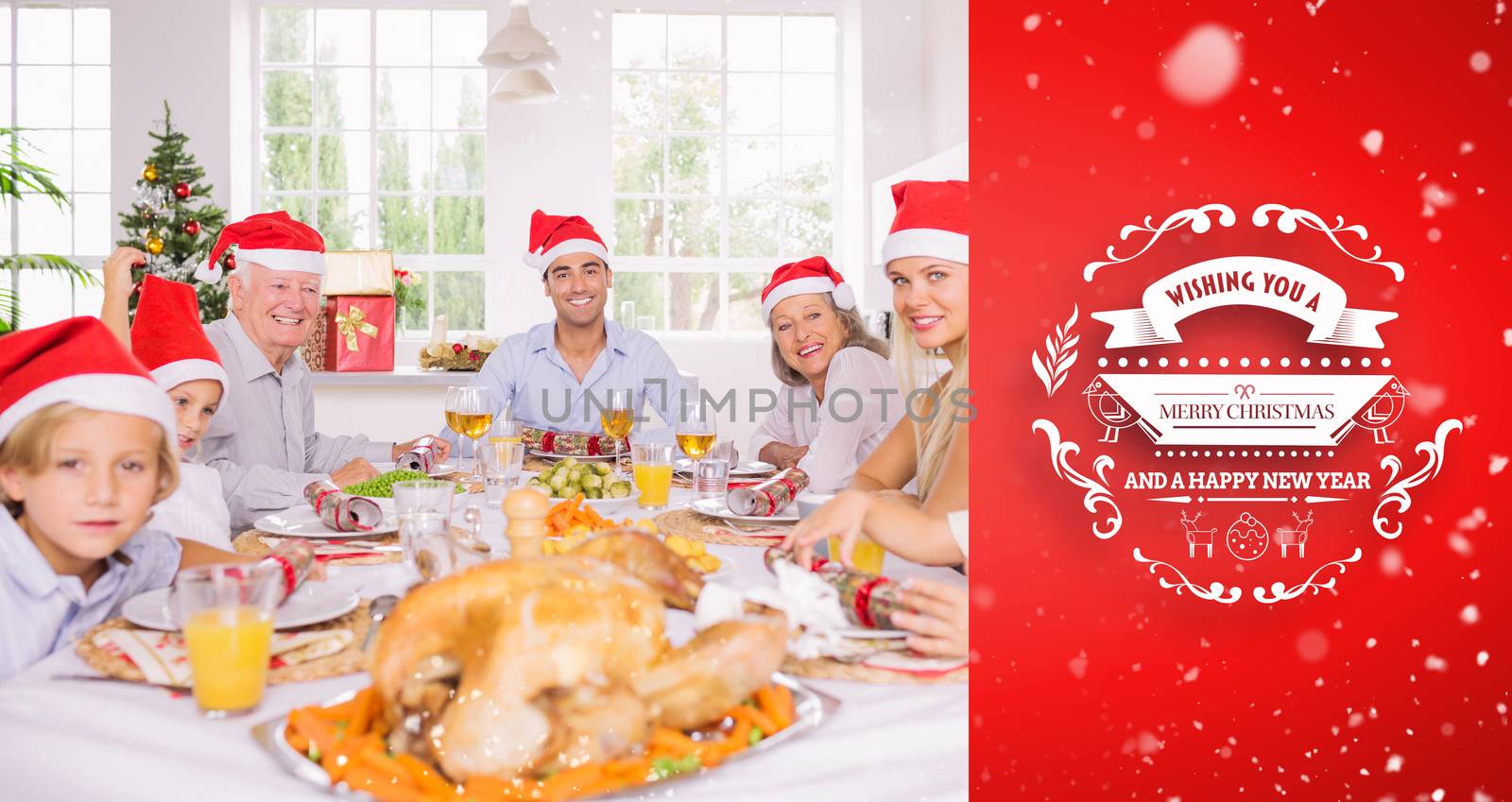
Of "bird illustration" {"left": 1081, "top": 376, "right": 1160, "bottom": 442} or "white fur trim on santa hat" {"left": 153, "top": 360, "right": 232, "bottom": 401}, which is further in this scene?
"white fur trim on santa hat" {"left": 153, "top": 360, "right": 232, "bottom": 401}

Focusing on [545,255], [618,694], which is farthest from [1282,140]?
[545,255]

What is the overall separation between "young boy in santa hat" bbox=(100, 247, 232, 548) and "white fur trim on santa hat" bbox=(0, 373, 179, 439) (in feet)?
1.08

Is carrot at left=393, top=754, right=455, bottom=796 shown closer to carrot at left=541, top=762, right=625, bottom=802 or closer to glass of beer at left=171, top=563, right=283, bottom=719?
carrot at left=541, top=762, right=625, bottom=802

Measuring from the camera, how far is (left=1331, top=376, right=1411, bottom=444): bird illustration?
2.52ft

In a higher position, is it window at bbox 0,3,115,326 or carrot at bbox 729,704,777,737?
window at bbox 0,3,115,326

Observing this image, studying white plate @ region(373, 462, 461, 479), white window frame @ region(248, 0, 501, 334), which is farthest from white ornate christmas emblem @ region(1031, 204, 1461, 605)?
white window frame @ region(248, 0, 501, 334)

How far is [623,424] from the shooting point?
174cm

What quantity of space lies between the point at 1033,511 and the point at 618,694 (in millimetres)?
397

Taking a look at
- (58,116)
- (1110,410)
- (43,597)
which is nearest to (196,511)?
(43,597)

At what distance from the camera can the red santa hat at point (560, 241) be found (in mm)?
2579

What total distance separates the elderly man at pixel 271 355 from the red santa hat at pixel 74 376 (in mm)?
848

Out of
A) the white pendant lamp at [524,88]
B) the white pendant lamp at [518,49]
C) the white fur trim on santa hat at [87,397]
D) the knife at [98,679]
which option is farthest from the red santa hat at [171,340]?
the white pendant lamp at [524,88]

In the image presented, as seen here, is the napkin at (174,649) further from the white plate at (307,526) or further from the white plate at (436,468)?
the white plate at (436,468)

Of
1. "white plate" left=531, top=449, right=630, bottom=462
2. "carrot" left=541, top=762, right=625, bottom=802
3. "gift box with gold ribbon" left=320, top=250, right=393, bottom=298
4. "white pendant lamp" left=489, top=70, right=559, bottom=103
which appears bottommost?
"carrot" left=541, top=762, right=625, bottom=802
